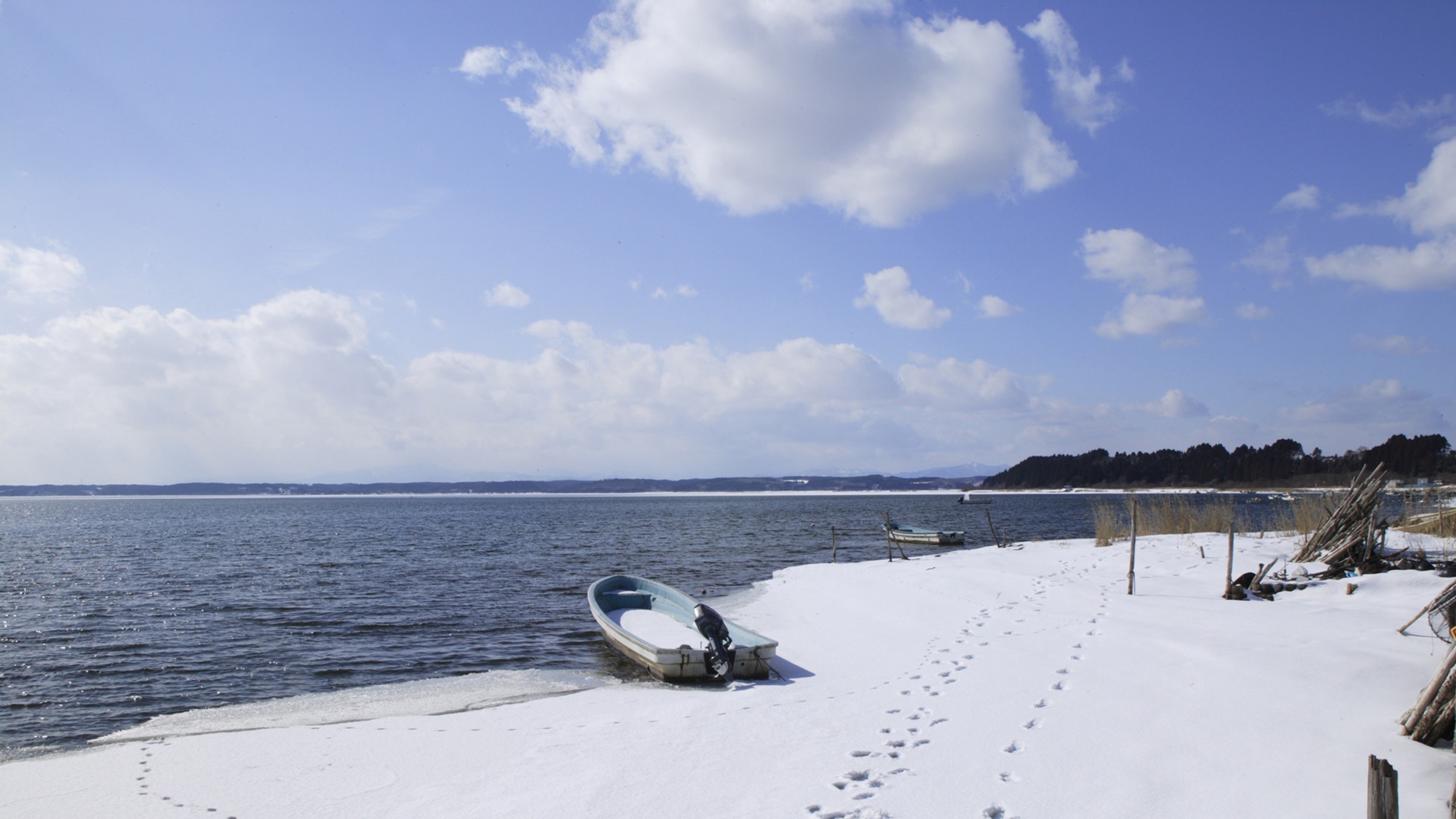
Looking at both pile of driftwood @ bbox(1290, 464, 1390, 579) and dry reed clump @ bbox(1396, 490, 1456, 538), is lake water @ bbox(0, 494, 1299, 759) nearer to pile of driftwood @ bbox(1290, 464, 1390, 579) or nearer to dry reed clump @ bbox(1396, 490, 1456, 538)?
pile of driftwood @ bbox(1290, 464, 1390, 579)

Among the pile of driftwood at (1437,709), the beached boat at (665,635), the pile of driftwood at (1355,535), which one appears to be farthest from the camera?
the pile of driftwood at (1355,535)

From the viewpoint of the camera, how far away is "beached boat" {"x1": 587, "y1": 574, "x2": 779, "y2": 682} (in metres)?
11.9

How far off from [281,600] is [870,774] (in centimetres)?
2051

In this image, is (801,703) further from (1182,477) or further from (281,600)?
(1182,477)

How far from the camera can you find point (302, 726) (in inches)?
391

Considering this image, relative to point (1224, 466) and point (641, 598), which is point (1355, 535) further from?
point (1224, 466)

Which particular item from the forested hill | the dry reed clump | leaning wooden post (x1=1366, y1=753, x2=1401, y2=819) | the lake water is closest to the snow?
leaning wooden post (x1=1366, y1=753, x2=1401, y2=819)

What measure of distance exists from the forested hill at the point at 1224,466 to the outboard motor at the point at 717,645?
10383 centimetres

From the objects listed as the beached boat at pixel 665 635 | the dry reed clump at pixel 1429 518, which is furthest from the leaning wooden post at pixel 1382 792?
the dry reed clump at pixel 1429 518

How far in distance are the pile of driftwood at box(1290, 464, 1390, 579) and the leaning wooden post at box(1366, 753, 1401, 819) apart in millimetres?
13433

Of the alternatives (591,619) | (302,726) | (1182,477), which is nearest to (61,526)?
(591,619)

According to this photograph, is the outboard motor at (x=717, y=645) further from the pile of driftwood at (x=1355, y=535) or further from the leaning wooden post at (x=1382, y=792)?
the pile of driftwood at (x=1355, y=535)

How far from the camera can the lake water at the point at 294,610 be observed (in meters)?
12.6

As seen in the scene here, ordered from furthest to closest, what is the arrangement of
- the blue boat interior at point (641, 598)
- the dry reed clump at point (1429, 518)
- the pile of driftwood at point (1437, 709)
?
1. the dry reed clump at point (1429, 518)
2. the blue boat interior at point (641, 598)
3. the pile of driftwood at point (1437, 709)
